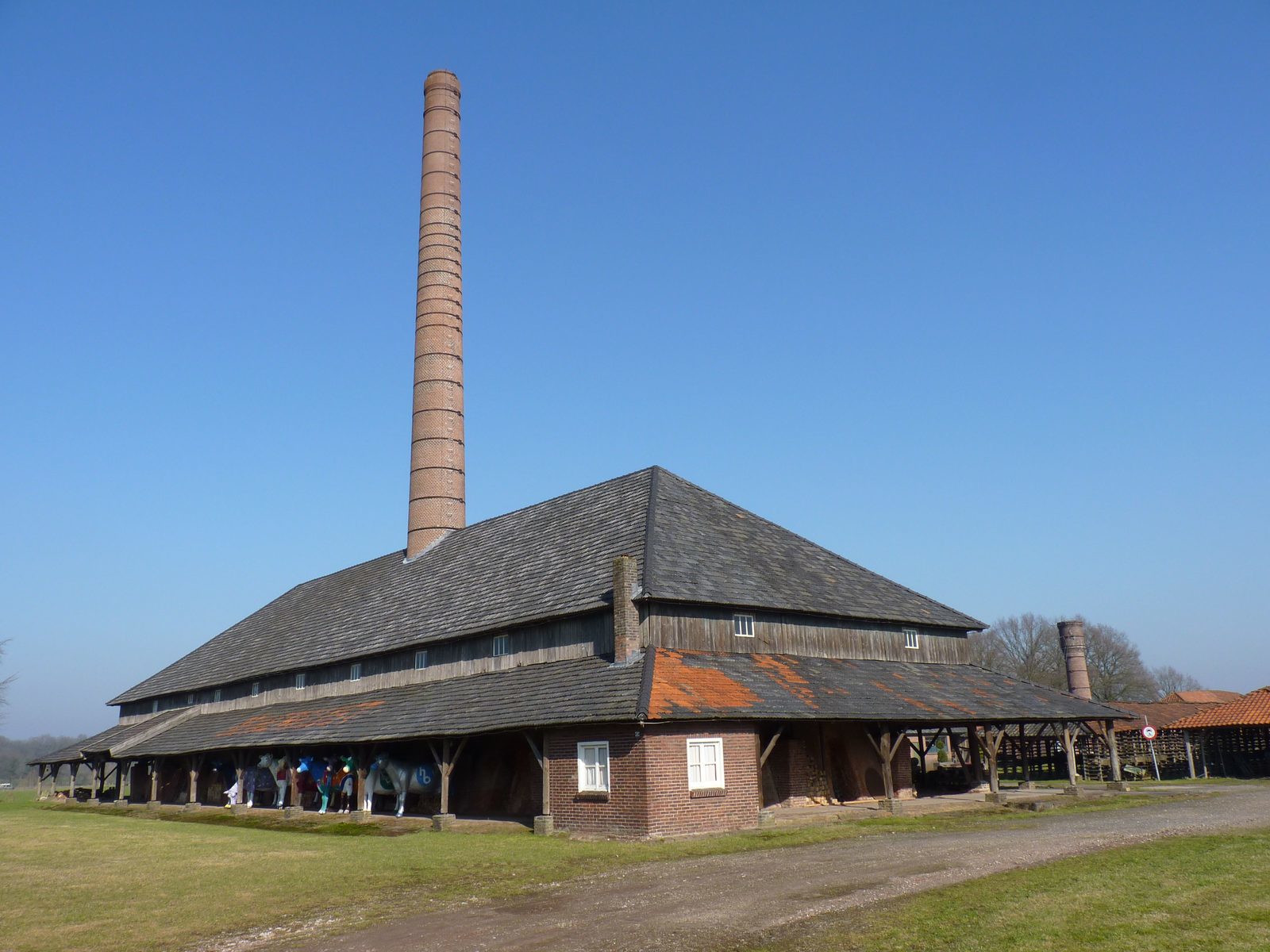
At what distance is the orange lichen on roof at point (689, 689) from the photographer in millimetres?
20391

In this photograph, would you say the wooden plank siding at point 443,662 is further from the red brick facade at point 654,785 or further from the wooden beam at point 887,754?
the wooden beam at point 887,754

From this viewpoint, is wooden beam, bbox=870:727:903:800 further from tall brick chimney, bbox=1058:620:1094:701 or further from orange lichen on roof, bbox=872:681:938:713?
tall brick chimney, bbox=1058:620:1094:701

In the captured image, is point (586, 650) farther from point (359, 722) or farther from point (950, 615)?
point (950, 615)

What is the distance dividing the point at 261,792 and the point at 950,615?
24.8 meters

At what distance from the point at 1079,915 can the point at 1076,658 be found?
49796 mm

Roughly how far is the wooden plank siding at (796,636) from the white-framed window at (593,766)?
3.42m

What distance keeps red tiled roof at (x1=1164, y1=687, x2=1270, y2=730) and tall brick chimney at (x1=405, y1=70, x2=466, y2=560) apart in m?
Answer: 31.4

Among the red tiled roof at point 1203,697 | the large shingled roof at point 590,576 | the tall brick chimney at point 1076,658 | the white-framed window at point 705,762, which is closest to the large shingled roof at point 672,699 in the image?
the white-framed window at point 705,762

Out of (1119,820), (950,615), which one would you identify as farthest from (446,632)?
(1119,820)

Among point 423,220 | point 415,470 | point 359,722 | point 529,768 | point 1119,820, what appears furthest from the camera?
point 423,220

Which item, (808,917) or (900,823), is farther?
(900,823)

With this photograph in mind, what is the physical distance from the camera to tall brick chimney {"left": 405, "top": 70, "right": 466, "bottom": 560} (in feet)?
133

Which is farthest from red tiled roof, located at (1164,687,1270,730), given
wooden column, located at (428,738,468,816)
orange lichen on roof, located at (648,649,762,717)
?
wooden column, located at (428,738,468,816)

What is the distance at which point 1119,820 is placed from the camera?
20.0 meters
